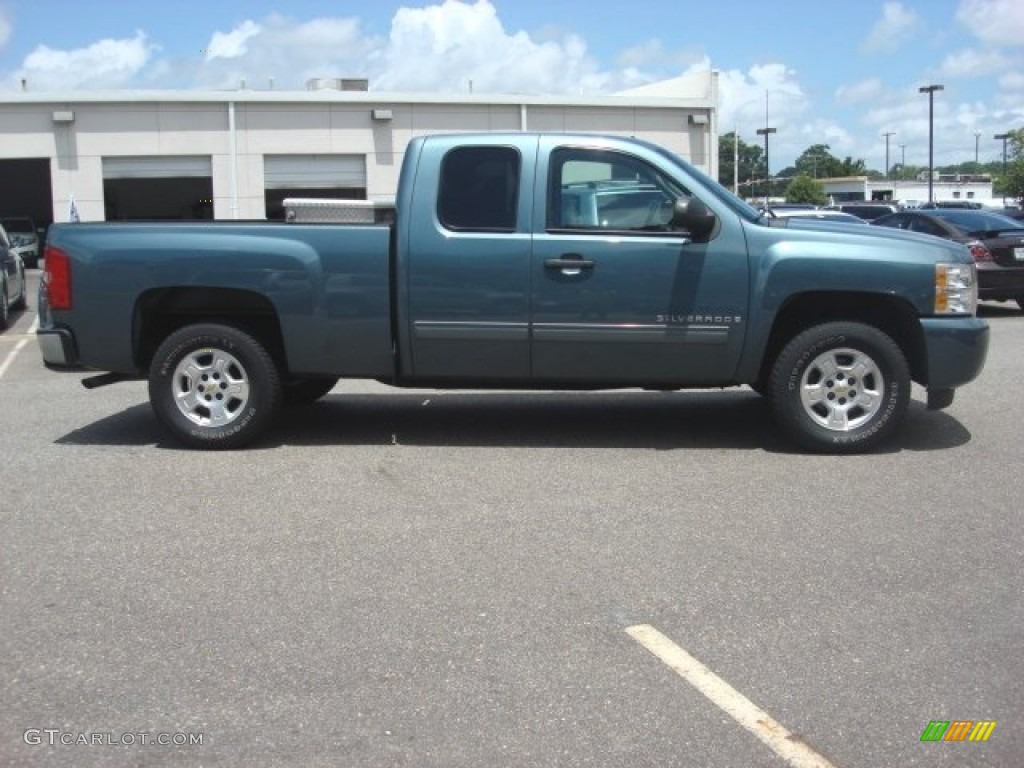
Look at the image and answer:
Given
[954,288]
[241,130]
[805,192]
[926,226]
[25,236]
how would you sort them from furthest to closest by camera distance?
[805,192], [25,236], [241,130], [926,226], [954,288]

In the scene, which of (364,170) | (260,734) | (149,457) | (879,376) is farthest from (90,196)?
(260,734)

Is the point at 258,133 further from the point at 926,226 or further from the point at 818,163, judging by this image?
the point at 818,163

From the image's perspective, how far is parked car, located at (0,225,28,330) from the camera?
1591 centimetres

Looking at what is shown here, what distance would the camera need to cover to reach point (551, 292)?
7023 millimetres

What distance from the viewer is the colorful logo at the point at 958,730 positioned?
3520mm

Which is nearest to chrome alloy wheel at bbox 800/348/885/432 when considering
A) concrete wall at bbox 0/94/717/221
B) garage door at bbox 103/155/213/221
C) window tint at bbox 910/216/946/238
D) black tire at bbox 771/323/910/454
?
black tire at bbox 771/323/910/454

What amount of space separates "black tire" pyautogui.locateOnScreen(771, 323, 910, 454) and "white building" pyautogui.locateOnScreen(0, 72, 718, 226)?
2433 centimetres

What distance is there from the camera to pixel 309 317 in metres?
7.17

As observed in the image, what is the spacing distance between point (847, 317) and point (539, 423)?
2.34m

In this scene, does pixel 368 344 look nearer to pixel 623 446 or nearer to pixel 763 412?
pixel 623 446

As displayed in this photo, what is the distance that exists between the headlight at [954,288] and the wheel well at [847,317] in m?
0.21

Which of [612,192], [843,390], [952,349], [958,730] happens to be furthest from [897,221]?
[958,730]

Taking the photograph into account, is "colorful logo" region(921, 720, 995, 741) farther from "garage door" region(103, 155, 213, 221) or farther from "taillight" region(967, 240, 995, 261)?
"garage door" region(103, 155, 213, 221)

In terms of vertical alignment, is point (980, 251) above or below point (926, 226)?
below
